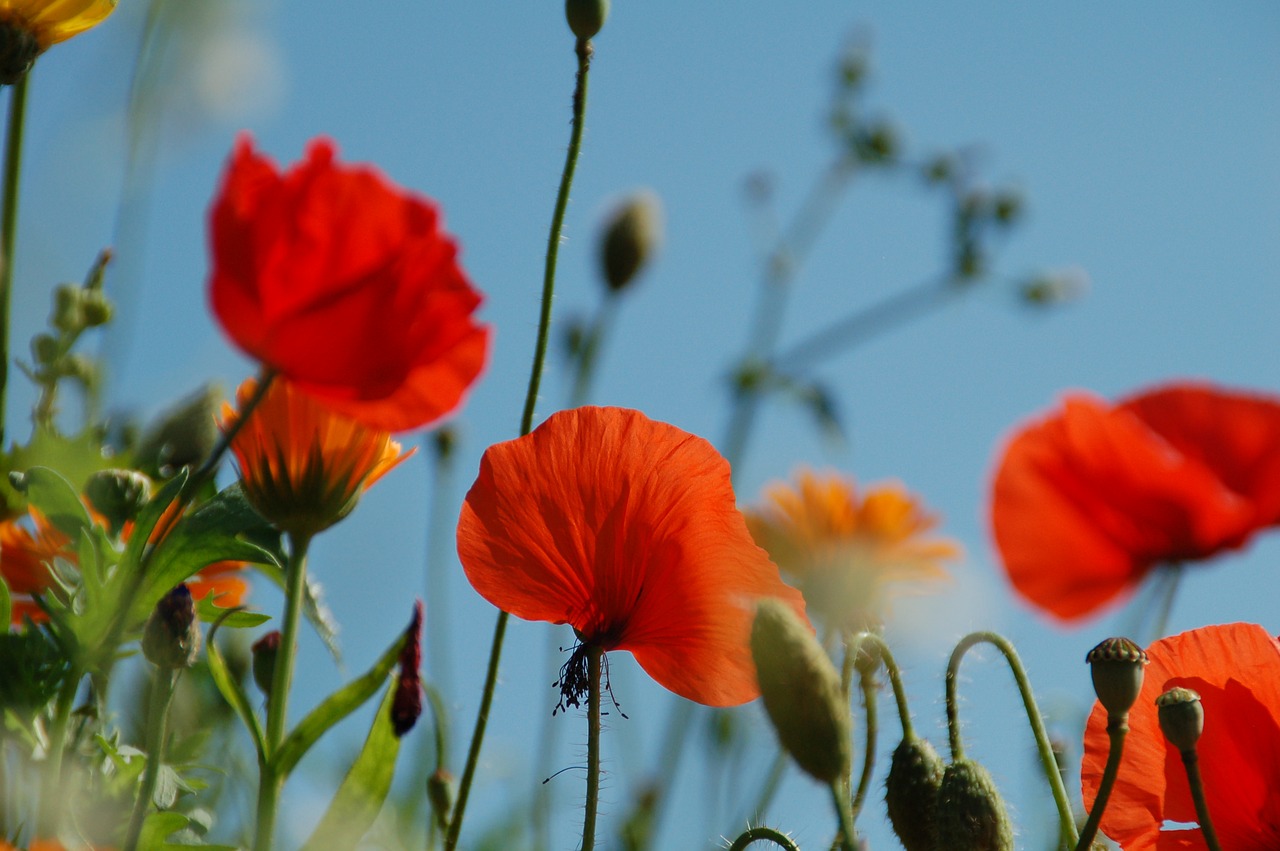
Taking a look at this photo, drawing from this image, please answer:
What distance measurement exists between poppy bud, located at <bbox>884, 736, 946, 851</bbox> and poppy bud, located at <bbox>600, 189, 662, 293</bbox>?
953mm

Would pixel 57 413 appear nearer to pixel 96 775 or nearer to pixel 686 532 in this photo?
pixel 96 775

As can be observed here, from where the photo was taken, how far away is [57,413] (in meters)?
1.00

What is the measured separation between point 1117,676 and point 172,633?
46 centimetres

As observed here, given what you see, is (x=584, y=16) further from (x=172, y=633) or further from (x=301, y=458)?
(x=172, y=633)

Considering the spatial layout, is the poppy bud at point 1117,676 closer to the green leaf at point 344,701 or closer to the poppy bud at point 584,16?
the green leaf at point 344,701

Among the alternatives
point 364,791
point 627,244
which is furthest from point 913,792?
point 627,244

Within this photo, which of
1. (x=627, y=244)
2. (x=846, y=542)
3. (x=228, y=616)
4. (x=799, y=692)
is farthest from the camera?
(x=846, y=542)

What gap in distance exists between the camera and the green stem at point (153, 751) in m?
0.58

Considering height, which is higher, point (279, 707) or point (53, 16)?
point (53, 16)

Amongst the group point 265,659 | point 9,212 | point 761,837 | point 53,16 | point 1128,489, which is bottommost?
point 761,837

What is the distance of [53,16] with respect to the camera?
0.94 meters

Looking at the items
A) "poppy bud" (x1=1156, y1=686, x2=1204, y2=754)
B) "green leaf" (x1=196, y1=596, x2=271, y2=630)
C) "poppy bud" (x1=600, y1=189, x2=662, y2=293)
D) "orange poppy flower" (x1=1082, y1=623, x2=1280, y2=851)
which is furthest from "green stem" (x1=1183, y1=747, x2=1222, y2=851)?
"poppy bud" (x1=600, y1=189, x2=662, y2=293)

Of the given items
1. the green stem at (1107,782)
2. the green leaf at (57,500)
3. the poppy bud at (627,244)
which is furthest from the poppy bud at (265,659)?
the poppy bud at (627,244)

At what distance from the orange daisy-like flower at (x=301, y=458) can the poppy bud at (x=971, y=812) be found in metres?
0.36
